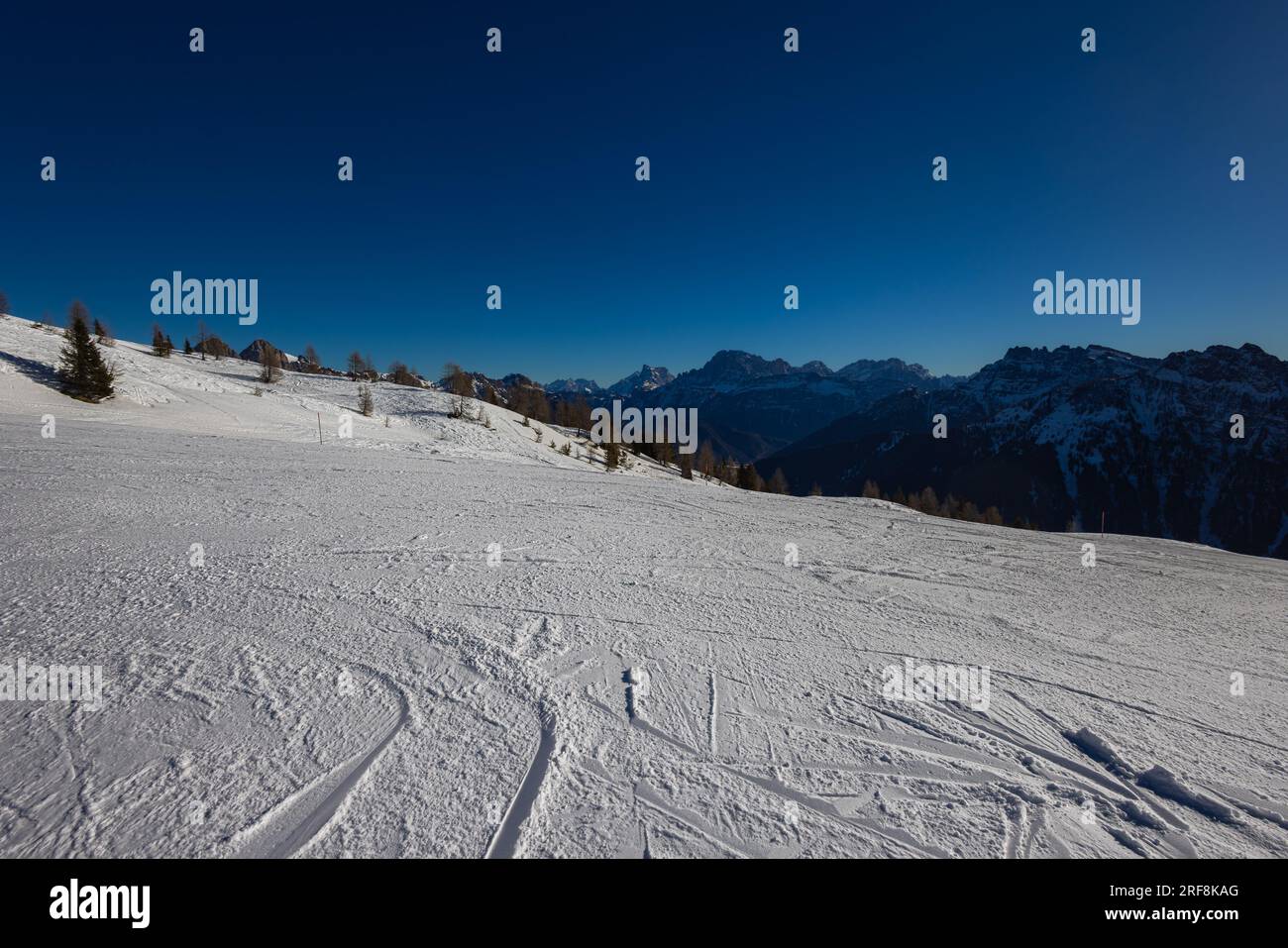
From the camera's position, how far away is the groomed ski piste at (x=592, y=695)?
2.89 m

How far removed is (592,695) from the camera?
4.08 m

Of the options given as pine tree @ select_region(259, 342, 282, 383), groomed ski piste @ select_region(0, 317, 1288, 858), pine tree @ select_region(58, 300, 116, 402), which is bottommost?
groomed ski piste @ select_region(0, 317, 1288, 858)

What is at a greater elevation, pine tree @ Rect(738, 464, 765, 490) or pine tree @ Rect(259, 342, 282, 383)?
pine tree @ Rect(259, 342, 282, 383)

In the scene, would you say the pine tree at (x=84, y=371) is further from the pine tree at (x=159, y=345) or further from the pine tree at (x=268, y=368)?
the pine tree at (x=159, y=345)

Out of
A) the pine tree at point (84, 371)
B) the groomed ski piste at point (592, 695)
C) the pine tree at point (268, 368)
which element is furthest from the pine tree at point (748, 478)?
the pine tree at point (84, 371)

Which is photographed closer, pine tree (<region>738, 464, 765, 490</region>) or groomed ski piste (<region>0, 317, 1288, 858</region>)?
groomed ski piste (<region>0, 317, 1288, 858</region>)

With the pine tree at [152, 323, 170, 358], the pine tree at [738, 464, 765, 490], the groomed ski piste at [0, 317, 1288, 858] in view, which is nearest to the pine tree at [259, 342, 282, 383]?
the pine tree at [152, 323, 170, 358]

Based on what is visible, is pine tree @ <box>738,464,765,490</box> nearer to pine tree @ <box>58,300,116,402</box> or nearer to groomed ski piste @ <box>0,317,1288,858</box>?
groomed ski piste @ <box>0,317,1288,858</box>

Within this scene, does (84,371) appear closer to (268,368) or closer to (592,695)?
(268,368)

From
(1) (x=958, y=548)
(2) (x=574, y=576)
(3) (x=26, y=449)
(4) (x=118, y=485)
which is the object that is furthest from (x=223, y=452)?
(1) (x=958, y=548)

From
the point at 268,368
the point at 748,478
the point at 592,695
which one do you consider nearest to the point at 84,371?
the point at 268,368

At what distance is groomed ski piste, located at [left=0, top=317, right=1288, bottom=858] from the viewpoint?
289 cm

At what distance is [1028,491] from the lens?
184625 mm
